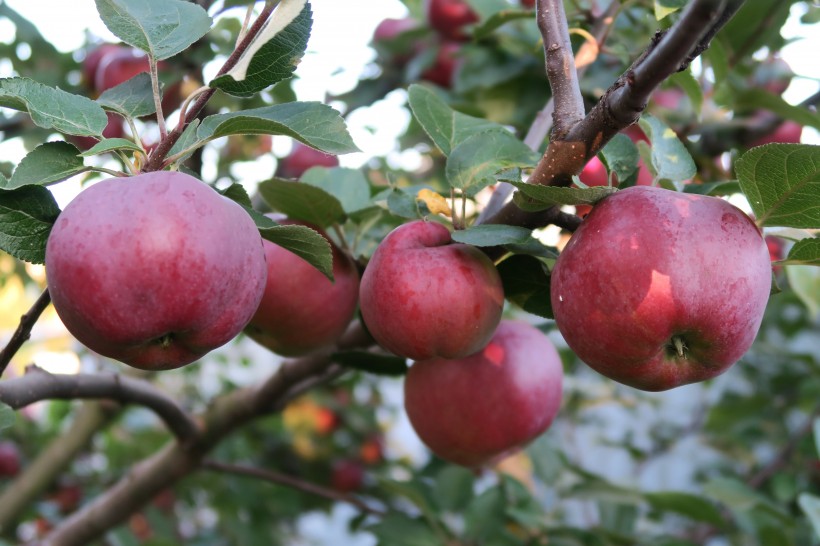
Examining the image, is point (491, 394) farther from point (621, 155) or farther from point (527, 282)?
point (621, 155)

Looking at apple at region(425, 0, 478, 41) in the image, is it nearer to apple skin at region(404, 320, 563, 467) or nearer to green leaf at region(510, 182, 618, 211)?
apple skin at region(404, 320, 563, 467)

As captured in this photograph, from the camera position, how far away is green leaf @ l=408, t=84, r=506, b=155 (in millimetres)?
663

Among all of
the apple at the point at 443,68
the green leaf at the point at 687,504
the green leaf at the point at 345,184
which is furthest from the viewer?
the apple at the point at 443,68

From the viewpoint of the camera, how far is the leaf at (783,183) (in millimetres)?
501

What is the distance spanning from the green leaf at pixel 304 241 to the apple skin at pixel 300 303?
113 millimetres

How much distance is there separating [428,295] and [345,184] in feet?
1.04

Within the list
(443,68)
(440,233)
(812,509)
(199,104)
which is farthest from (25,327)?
(443,68)

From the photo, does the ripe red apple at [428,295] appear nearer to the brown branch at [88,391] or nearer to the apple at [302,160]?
the brown branch at [88,391]

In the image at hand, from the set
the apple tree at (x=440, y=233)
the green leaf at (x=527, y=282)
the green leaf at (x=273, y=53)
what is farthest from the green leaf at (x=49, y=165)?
the green leaf at (x=527, y=282)

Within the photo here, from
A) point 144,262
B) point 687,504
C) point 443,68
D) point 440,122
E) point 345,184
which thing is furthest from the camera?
point 443,68

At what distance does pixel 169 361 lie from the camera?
0.51 meters

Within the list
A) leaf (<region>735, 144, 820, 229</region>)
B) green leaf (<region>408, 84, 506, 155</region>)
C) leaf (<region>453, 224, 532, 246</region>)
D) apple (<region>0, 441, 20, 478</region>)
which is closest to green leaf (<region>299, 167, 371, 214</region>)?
green leaf (<region>408, 84, 506, 155</region>)

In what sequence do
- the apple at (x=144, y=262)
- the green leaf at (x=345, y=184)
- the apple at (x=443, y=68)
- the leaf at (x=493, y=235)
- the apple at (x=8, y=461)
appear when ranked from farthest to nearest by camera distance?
the apple at (x=8, y=461) → the apple at (x=443, y=68) → the green leaf at (x=345, y=184) → the leaf at (x=493, y=235) → the apple at (x=144, y=262)

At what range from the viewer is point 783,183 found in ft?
1.70
